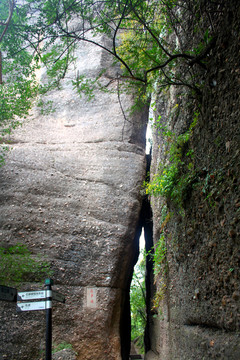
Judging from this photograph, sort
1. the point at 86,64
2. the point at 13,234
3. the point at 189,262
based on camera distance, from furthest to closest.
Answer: the point at 86,64, the point at 13,234, the point at 189,262

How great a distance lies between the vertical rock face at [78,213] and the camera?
6.18 m

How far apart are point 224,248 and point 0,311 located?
5069 mm

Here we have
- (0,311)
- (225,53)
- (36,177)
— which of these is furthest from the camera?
(36,177)

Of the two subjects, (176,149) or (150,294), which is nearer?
(176,149)

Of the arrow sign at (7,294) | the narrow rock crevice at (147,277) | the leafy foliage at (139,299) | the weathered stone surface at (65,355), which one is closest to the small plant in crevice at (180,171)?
the arrow sign at (7,294)

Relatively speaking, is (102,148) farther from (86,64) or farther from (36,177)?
(86,64)

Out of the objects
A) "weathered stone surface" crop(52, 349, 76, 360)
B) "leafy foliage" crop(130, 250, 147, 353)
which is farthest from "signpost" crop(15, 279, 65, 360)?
"leafy foliage" crop(130, 250, 147, 353)

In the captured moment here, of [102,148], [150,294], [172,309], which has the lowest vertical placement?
[150,294]

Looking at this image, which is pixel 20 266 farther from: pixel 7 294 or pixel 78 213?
pixel 7 294

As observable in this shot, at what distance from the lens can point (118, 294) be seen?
6.94 meters

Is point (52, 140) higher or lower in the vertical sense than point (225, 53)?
higher

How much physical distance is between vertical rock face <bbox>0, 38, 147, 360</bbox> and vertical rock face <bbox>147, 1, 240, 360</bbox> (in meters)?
2.97

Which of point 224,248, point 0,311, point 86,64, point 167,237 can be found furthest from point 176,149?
point 86,64

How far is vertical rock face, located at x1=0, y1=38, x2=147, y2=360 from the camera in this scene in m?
6.18
